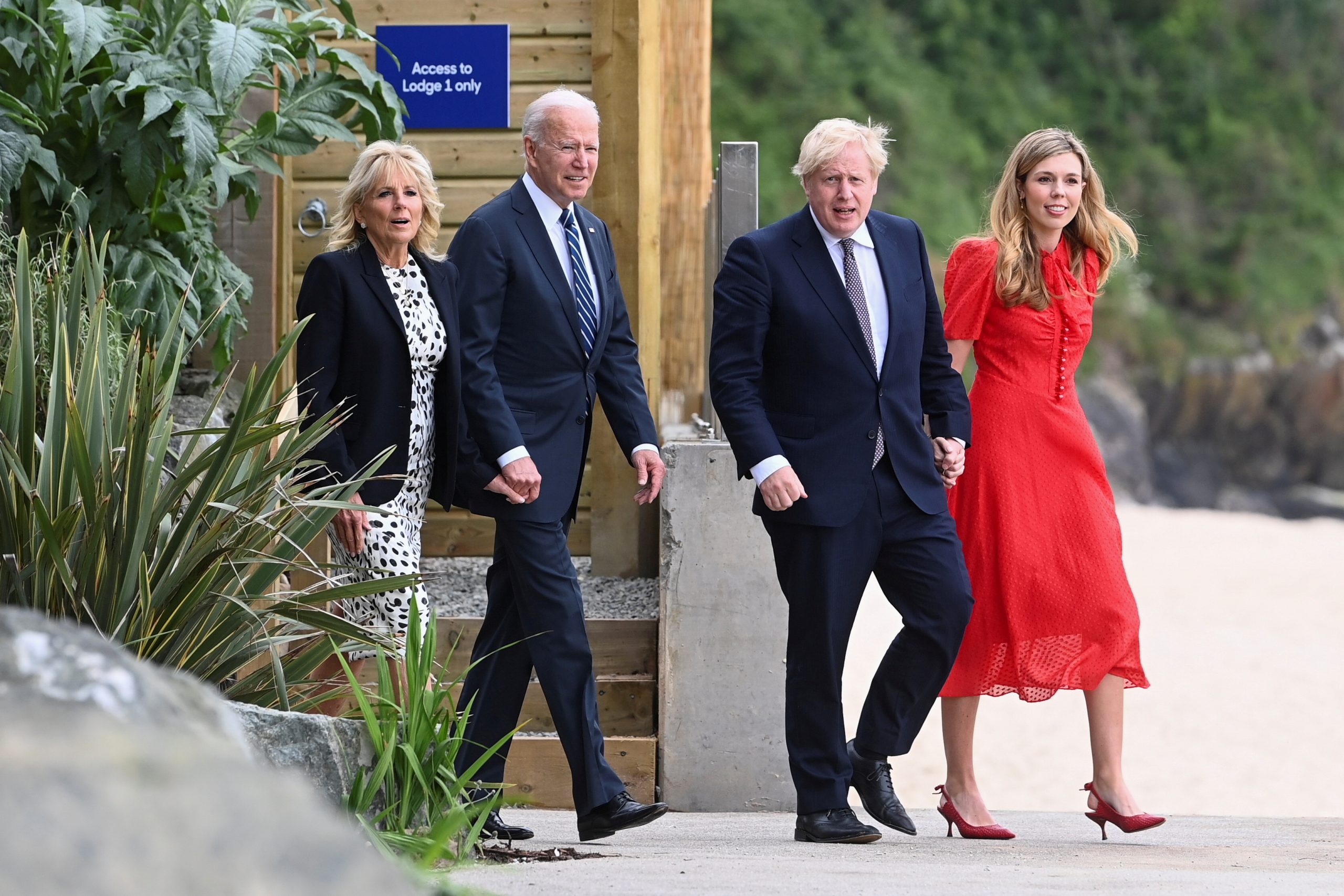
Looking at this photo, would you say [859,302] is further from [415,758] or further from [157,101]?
[157,101]

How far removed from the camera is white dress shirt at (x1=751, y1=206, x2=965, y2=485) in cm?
402

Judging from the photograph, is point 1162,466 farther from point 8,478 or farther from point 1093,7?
point 8,478

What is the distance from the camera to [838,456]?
3.94m

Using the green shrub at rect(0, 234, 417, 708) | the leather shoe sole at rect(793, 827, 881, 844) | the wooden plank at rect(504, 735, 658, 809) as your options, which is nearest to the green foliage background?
the wooden plank at rect(504, 735, 658, 809)

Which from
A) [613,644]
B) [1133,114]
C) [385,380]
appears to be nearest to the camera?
[385,380]

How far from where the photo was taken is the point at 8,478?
3.23 meters

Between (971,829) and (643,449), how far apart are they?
4.08 feet

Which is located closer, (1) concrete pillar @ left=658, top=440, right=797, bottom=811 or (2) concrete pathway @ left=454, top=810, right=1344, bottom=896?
(2) concrete pathway @ left=454, top=810, right=1344, bottom=896

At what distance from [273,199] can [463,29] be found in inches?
37.5

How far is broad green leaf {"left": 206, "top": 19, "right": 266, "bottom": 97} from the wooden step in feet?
6.71

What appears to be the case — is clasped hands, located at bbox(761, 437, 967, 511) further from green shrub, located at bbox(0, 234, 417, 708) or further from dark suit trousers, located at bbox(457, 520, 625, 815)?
green shrub, located at bbox(0, 234, 417, 708)

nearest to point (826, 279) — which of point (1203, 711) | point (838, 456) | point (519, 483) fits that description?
point (838, 456)

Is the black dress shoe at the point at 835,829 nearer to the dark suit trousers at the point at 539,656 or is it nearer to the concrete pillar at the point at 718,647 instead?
the dark suit trousers at the point at 539,656

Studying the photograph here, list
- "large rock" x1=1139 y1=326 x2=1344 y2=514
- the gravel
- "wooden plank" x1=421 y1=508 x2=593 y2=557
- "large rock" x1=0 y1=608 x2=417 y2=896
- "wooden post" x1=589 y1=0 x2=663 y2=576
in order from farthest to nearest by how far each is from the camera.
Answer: "large rock" x1=1139 y1=326 x2=1344 y2=514 < "wooden plank" x1=421 y1=508 x2=593 y2=557 < "wooden post" x1=589 y1=0 x2=663 y2=576 < the gravel < "large rock" x1=0 y1=608 x2=417 y2=896
